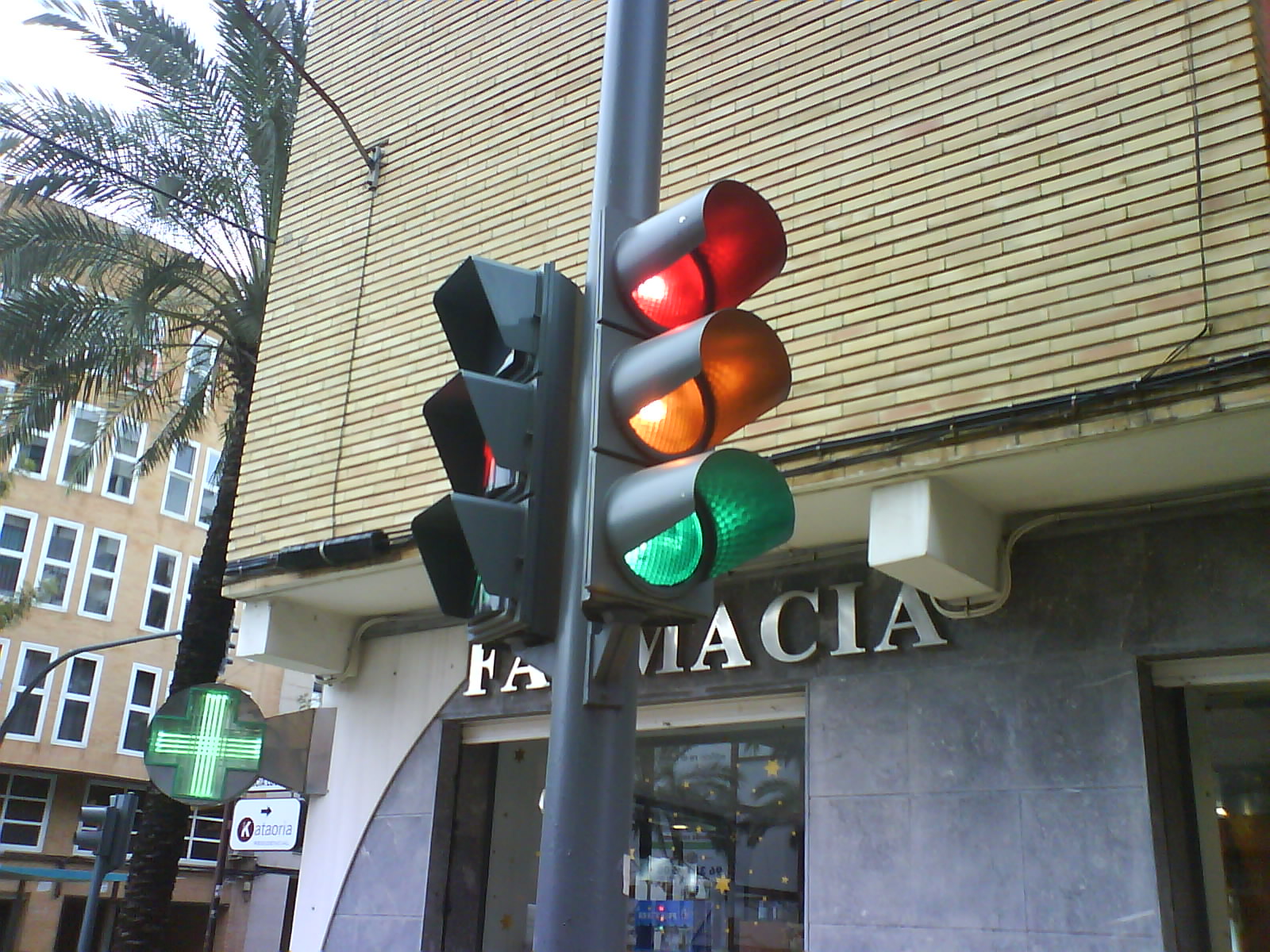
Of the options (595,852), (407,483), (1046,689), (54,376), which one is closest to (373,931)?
(407,483)

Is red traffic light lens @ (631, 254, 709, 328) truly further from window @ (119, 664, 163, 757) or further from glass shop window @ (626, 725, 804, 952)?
window @ (119, 664, 163, 757)

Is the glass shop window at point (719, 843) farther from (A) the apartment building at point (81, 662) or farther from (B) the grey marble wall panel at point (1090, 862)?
(A) the apartment building at point (81, 662)

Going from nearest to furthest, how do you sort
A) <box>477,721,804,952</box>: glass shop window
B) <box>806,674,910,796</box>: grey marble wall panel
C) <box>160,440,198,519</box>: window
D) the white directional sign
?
<box>806,674,910,796</box>: grey marble wall panel
<box>477,721,804,952</box>: glass shop window
the white directional sign
<box>160,440,198,519</box>: window

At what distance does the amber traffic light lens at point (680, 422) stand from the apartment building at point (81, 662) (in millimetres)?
28488

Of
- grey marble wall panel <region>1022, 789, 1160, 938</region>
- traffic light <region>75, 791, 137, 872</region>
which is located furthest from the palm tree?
grey marble wall panel <region>1022, 789, 1160, 938</region>

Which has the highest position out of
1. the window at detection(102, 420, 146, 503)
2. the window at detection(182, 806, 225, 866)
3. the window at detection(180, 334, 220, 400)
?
the window at detection(102, 420, 146, 503)

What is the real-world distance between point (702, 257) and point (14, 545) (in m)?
33.7

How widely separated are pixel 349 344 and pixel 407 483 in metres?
1.58

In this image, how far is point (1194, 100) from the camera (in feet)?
20.4

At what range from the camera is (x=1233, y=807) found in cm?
650

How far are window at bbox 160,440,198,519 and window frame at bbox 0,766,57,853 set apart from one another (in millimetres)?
8043

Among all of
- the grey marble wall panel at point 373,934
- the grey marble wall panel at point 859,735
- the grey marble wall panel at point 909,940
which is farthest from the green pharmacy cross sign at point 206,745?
the grey marble wall panel at point 909,940

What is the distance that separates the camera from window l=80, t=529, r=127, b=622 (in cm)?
3441

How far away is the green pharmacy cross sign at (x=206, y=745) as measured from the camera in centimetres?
804
